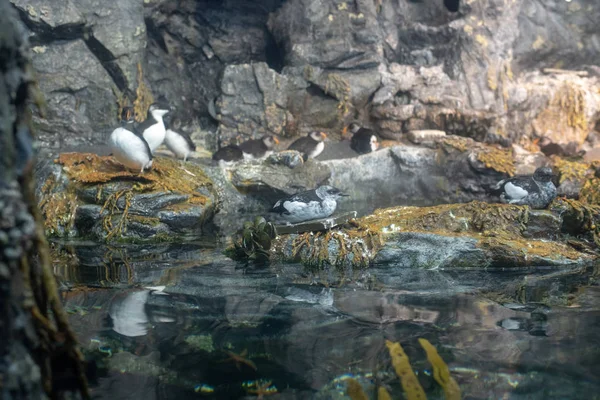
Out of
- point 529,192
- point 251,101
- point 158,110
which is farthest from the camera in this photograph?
point 251,101

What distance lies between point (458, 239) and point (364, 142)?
19.7 ft

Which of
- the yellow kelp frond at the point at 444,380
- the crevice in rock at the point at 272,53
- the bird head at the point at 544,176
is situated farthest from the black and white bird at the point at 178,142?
the yellow kelp frond at the point at 444,380

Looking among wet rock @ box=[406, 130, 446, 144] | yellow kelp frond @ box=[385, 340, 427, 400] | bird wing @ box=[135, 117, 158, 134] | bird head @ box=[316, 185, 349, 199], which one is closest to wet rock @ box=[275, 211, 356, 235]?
bird head @ box=[316, 185, 349, 199]

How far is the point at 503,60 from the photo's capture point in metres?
13.6

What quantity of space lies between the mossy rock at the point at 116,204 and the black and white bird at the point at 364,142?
4568 millimetres

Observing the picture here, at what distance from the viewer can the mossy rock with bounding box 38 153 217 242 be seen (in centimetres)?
716

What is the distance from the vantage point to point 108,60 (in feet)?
39.9

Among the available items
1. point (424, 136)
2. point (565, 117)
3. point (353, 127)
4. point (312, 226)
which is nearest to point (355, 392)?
point (312, 226)

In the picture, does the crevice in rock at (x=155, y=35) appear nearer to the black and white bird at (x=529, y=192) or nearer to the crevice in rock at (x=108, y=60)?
the crevice in rock at (x=108, y=60)

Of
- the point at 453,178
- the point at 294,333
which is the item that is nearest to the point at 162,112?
the point at 453,178

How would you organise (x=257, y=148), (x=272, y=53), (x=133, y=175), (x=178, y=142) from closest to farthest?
1. (x=133, y=175)
2. (x=178, y=142)
3. (x=257, y=148)
4. (x=272, y=53)

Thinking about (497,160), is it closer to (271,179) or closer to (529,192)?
(529,192)

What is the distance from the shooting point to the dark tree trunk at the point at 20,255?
198cm

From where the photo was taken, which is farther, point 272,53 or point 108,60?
point 272,53
